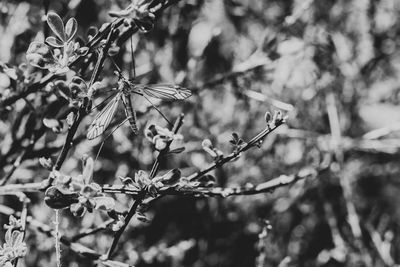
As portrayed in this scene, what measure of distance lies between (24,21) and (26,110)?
0.52 m

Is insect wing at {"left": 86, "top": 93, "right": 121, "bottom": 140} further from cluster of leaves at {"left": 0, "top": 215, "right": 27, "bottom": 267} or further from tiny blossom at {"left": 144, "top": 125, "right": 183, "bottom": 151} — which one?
cluster of leaves at {"left": 0, "top": 215, "right": 27, "bottom": 267}

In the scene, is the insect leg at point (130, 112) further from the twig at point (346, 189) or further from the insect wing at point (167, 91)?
the twig at point (346, 189)

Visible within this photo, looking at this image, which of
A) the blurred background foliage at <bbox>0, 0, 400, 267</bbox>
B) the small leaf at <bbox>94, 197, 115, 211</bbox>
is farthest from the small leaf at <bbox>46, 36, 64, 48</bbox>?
the blurred background foliage at <bbox>0, 0, 400, 267</bbox>

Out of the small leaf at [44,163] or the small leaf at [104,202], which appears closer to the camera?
the small leaf at [104,202]

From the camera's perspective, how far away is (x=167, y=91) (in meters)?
1.03

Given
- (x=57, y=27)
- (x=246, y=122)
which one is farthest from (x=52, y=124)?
(x=246, y=122)

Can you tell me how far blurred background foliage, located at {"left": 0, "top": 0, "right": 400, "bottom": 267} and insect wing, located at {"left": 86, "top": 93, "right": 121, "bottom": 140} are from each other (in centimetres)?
68

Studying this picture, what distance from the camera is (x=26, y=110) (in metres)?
1.64

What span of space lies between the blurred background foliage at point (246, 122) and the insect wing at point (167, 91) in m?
0.69

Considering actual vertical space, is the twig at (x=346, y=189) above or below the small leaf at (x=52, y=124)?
above

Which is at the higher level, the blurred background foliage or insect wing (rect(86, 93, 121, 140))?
the blurred background foliage

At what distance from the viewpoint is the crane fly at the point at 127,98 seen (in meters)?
0.95

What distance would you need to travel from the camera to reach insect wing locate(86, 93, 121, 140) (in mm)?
941

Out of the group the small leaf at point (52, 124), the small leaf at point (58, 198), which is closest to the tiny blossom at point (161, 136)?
the small leaf at point (58, 198)
